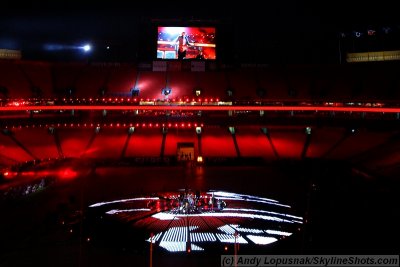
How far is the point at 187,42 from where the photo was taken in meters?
31.4

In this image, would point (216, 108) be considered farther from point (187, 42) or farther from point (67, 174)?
point (67, 174)

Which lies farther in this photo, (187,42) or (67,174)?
(187,42)

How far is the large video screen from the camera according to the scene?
31.4 meters

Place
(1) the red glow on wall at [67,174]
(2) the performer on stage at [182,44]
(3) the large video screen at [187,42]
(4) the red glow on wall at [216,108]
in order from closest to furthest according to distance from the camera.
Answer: (1) the red glow on wall at [67,174] → (4) the red glow on wall at [216,108] → (2) the performer on stage at [182,44] → (3) the large video screen at [187,42]

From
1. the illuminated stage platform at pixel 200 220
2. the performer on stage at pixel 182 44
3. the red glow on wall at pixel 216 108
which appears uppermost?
the performer on stage at pixel 182 44

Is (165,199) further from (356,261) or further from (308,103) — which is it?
(308,103)

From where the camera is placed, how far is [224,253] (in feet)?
37.6

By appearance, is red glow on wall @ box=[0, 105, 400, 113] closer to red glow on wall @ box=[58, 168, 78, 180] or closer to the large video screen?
the large video screen

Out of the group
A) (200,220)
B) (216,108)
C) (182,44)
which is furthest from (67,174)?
(182,44)

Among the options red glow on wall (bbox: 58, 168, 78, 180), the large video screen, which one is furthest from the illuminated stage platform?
the large video screen

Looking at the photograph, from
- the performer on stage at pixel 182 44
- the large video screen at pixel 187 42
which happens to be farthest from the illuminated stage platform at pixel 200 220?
the large video screen at pixel 187 42

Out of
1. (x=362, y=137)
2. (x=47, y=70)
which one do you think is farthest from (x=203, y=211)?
(x=47, y=70)

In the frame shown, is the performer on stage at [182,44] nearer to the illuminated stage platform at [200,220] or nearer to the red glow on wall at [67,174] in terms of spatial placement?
the red glow on wall at [67,174]

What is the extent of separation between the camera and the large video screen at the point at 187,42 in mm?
31391
